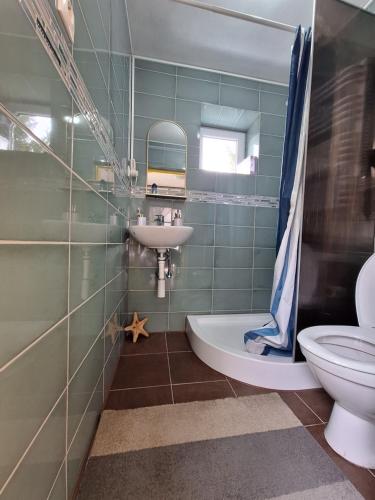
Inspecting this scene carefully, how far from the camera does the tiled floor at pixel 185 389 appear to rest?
0.99 m

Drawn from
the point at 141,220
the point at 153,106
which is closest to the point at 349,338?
the point at 141,220

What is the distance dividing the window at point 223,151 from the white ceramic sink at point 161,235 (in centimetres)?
75

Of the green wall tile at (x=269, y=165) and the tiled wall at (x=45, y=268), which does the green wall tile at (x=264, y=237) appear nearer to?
the green wall tile at (x=269, y=165)

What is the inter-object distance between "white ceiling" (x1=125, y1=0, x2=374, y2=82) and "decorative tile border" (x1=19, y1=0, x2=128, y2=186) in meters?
1.28

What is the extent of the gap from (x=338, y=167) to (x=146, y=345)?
5.87ft

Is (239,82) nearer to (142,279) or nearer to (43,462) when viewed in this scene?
(142,279)

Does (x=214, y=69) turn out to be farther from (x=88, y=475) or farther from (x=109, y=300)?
(x=88, y=475)

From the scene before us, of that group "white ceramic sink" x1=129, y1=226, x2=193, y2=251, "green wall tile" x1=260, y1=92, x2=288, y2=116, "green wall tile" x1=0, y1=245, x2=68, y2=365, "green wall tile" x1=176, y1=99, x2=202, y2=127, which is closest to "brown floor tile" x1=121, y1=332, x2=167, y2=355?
"white ceramic sink" x1=129, y1=226, x2=193, y2=251

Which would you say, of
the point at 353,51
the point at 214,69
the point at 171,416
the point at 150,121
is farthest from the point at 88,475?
the point at 214,69

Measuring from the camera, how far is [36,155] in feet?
1.39

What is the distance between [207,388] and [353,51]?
214 cm

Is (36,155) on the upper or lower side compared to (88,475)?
upper

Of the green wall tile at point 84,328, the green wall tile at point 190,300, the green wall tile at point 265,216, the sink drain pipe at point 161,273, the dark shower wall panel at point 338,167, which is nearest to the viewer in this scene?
the green wall tile at point 84,328

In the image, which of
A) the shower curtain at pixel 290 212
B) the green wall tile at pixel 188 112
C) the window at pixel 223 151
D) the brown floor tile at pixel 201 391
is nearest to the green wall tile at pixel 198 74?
the green wall tile at pixel 188 112
